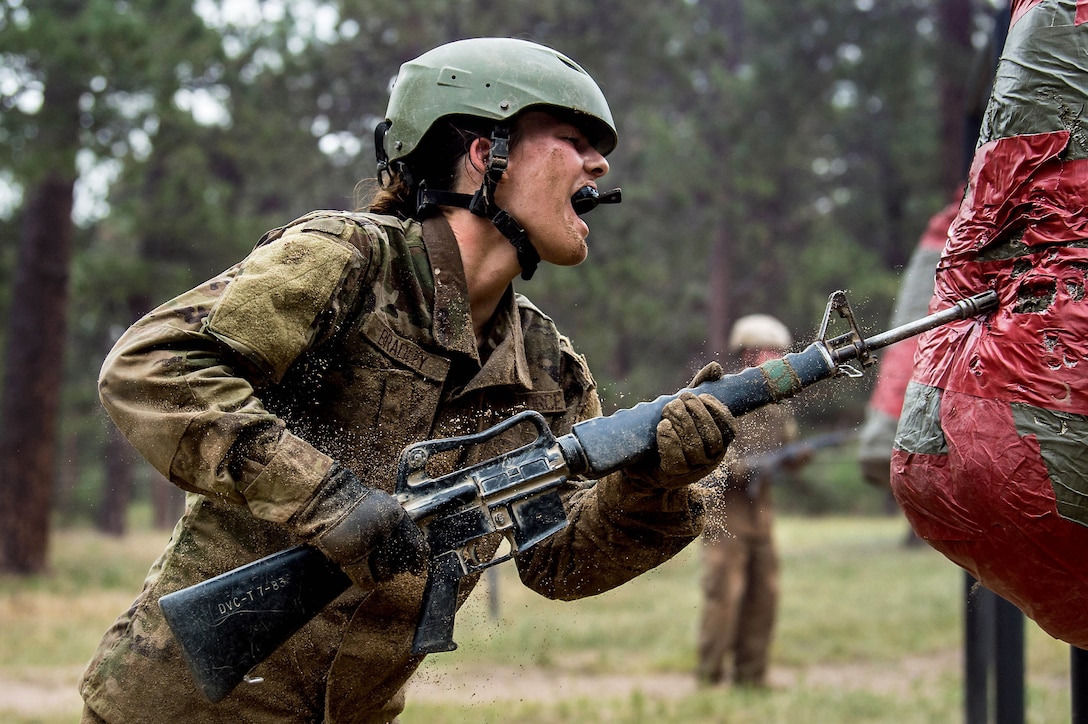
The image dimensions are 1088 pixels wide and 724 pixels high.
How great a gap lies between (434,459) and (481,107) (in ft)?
3.21

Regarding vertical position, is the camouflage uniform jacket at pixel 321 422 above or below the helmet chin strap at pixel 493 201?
below

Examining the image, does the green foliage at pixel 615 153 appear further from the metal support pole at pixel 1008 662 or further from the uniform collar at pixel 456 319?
the uniform collar at pixel 456 319

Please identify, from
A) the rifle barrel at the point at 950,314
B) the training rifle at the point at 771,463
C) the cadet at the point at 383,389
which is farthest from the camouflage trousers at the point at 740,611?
the rifle barrel at the point at 950,314

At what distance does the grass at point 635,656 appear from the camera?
23.2ft

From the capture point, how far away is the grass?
708 centimetres

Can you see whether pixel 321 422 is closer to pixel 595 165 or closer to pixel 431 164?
pixel 431 164

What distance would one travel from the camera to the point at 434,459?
2.93m

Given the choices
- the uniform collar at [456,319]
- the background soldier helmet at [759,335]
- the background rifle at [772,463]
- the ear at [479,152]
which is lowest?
the background rifle at [772,463]

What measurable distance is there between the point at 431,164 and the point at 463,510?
3.80 ft

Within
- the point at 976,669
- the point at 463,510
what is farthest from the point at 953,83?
the point at 463,510

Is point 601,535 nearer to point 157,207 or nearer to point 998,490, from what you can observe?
point 998,490

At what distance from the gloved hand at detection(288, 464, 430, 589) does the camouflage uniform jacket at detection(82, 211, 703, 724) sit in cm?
4

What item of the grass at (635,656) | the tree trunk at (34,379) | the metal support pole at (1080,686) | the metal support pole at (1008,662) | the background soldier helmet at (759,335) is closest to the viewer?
the metal support pole at (1080,686)

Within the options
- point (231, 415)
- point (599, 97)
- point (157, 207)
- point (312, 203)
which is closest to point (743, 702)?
point (599, 97)
